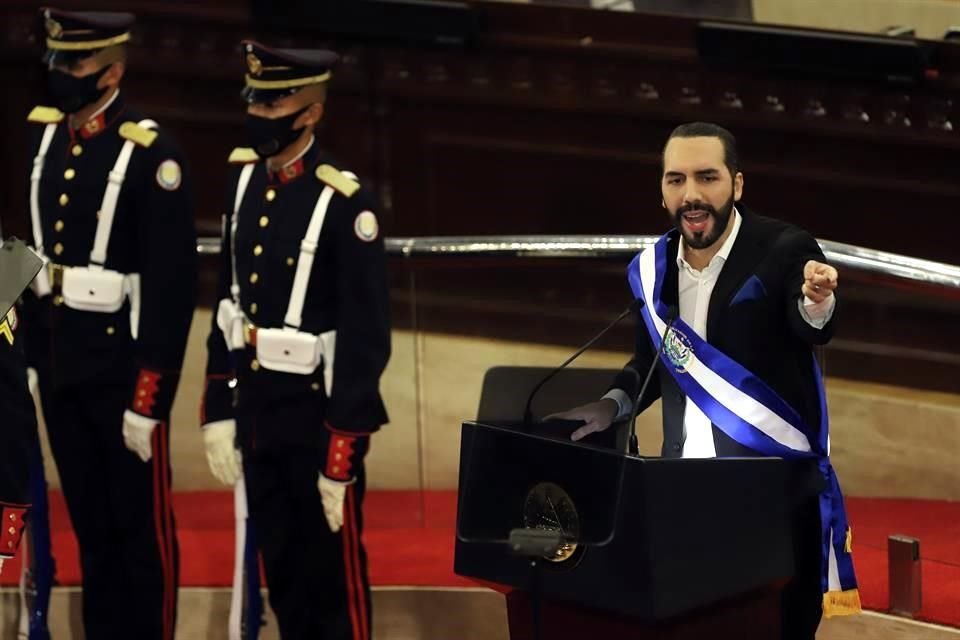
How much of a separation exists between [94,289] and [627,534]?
5.96ft

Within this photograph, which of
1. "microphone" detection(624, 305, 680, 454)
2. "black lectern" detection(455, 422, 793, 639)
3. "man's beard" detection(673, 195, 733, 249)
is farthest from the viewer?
"man's beard" detection(673, 195, 733, 249)

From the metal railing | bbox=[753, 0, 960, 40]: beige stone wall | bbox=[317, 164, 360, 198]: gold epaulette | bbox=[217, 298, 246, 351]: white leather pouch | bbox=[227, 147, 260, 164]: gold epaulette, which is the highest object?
bbox=[753, 0, 960, 40]: beige stone wall

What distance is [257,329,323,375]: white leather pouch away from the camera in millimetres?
3807

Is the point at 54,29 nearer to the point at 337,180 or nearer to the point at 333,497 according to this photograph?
the point at 337,180

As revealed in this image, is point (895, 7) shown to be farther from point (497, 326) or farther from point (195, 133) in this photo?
point (195, 133)

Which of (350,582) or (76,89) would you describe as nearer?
(350,582)

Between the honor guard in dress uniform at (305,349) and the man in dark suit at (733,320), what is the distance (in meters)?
0.80

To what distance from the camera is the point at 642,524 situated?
8.43ft

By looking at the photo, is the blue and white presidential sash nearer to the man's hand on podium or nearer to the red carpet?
the man's hand on podium

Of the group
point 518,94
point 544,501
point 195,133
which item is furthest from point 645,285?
point 195,133

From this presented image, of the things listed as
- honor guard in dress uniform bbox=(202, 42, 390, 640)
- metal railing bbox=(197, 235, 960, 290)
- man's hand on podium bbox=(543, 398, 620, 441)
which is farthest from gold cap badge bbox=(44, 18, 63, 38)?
man's hand on podium bbox=(543, 398, 620, 441)

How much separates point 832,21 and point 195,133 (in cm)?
188

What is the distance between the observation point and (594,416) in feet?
10.0

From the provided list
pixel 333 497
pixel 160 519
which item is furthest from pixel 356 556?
pixel 160 519
